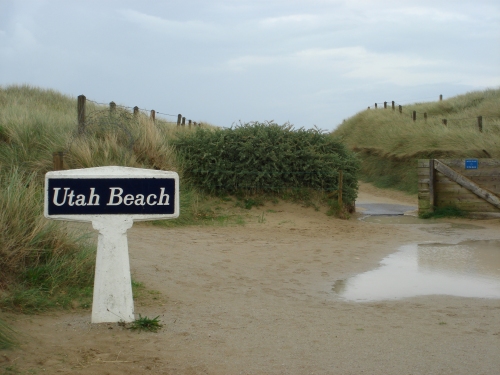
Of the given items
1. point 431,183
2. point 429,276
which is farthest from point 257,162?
point 429,276

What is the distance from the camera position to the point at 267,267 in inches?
361

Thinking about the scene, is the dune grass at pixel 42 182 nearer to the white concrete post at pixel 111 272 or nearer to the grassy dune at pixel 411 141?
the white concrete post at pixel 111 272

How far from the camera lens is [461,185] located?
658 inches

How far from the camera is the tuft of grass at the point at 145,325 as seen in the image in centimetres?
560

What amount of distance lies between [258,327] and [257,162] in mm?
10314

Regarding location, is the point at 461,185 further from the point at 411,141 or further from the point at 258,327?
the point at 258,327

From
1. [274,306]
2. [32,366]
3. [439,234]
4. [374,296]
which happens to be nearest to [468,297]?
[374,296]

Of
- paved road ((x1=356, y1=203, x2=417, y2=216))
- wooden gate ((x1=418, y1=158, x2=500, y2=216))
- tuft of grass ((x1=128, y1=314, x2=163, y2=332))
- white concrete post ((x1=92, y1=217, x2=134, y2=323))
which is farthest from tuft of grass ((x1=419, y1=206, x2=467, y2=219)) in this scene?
white concrete post ((x1=92, y1=217, x2=134, y2=323))

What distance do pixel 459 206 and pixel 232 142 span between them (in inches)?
247

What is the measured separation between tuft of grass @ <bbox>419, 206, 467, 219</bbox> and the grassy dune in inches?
126

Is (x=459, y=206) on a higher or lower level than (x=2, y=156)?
lower

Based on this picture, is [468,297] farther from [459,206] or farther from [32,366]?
[459,206]

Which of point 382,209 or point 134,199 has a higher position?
point 134,199

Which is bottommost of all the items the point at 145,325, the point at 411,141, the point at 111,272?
the point at 145,325
